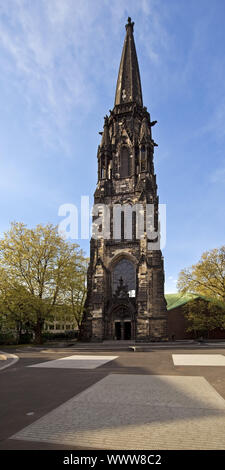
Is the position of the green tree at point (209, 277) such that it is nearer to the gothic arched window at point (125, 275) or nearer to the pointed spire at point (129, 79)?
the gothic arched window at point (125, 275)

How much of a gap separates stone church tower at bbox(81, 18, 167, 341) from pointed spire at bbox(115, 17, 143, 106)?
9.78 feet

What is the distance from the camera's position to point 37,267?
27.9 meters

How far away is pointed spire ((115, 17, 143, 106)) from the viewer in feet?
149

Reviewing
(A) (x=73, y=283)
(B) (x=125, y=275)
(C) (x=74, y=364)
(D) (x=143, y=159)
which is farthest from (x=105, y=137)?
(C) (x=74, y=364)

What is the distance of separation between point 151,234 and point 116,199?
277 inches

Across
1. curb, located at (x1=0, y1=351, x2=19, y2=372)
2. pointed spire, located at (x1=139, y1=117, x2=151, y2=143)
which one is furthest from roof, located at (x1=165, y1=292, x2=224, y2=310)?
curb, located at (x1=0, y1=351, x2=19, y2=372)

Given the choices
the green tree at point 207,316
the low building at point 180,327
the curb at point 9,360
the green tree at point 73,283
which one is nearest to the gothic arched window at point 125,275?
the green tree at point 73,283

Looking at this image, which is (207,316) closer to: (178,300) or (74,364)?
(178,300)

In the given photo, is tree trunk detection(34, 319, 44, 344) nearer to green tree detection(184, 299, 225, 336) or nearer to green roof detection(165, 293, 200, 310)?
green tree detection(184, 299, 225, 336)

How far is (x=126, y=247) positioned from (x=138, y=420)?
2987 cm

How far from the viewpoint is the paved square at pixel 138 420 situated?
412 centimetres

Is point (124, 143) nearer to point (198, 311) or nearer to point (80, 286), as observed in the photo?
point (80, 286)

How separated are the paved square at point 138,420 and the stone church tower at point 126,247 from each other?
23.8 metres
